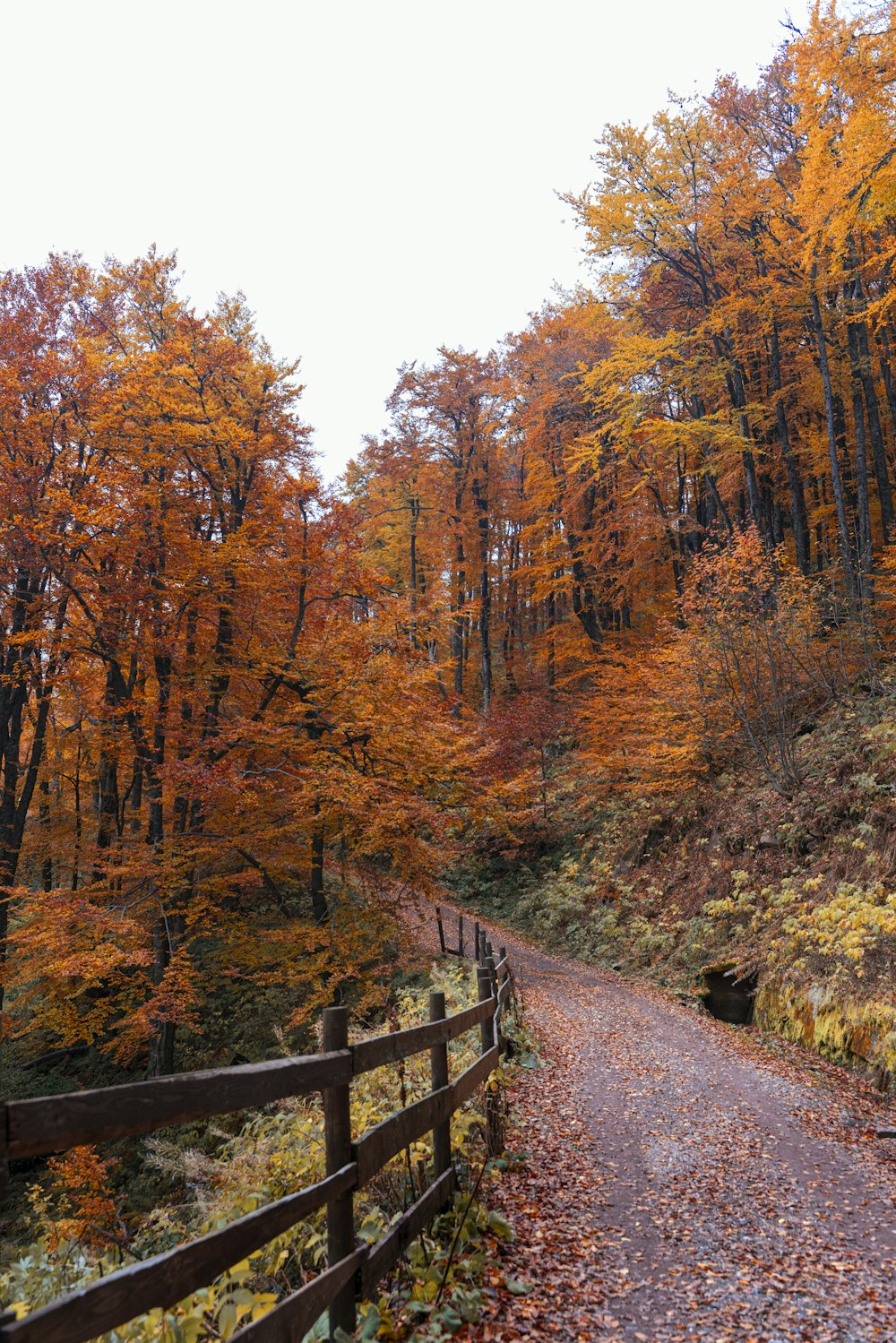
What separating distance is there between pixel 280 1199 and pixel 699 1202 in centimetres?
382

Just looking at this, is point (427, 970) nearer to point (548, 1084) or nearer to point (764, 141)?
point (548, 1084)

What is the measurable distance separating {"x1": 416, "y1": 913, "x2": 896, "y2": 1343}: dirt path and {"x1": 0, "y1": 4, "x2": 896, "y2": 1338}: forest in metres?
1.82

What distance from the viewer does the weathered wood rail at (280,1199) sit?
1.71m

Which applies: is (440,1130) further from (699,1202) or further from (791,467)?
(791,467)

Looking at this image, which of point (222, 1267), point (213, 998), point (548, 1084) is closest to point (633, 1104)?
point (548, 1084)

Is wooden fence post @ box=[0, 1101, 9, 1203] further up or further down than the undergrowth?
further up

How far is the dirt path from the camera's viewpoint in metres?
3.84

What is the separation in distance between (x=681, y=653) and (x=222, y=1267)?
15661mm

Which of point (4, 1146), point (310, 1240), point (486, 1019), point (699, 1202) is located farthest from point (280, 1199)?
point (486, 1019)

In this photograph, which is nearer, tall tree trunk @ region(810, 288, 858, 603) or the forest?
the forest

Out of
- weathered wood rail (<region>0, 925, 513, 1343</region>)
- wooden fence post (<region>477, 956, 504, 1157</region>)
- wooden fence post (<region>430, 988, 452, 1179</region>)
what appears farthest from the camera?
wooden fence post (<region>477, 956, 504, 1157</region>)

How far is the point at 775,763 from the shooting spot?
16.1 meters

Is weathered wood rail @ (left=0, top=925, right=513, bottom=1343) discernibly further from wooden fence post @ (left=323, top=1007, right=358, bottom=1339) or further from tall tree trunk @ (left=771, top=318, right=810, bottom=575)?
tall tree trunk @ (left=771, top=318, right=810, bottom=575)

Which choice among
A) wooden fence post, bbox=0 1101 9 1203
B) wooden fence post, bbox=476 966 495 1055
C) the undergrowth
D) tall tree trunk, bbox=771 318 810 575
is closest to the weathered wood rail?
wooden fence post, bbox=0 1101 9 1203
